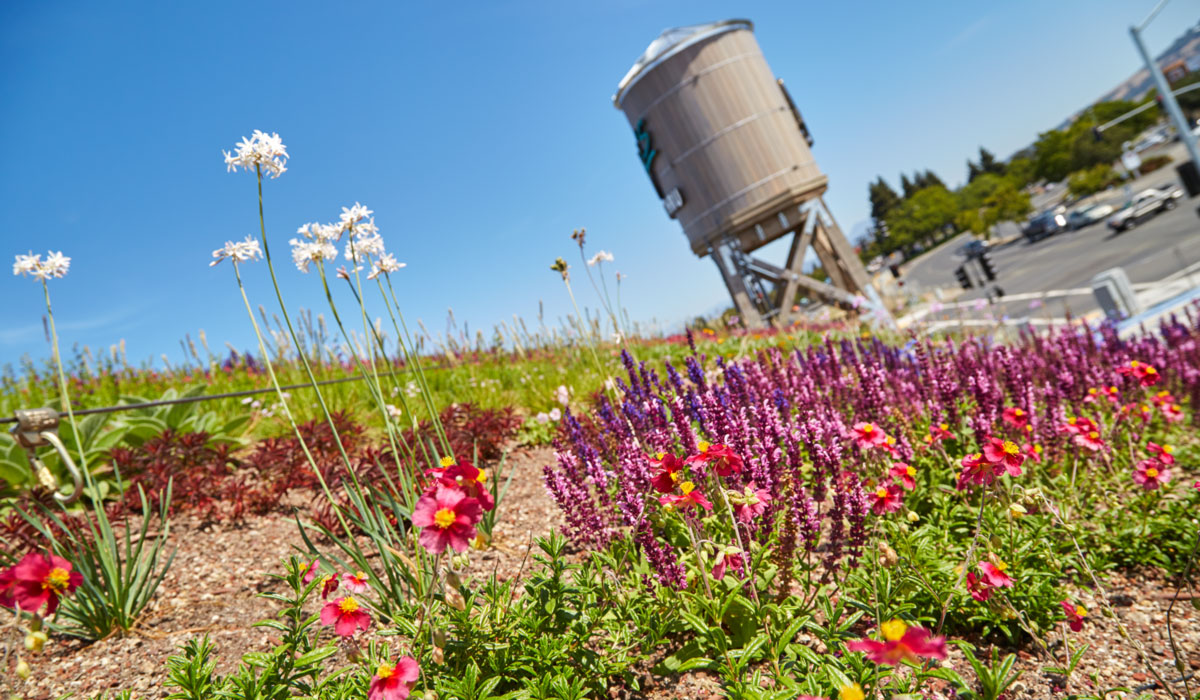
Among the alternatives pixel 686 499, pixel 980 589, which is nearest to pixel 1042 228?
pixel 980 589

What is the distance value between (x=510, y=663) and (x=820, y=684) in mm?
987

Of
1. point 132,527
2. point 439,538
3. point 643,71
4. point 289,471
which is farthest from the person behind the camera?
point 643,71

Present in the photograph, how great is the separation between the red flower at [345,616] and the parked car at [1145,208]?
43206 millimetres

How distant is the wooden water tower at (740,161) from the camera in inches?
631

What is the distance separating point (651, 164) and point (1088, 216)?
4208cm

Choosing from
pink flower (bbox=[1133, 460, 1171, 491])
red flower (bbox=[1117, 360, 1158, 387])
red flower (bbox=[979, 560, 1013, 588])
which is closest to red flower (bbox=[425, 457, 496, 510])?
red flower (bbox=[979, 560, 1013, 588])

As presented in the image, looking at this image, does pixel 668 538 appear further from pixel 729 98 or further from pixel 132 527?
pixel 729 98

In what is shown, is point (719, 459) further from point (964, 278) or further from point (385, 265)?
point (964, 278)

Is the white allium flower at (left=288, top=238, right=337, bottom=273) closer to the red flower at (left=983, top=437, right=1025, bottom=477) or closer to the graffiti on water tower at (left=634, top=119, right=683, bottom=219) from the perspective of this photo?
the red flower at (left=983, top=437, right=1025, bottom=477)

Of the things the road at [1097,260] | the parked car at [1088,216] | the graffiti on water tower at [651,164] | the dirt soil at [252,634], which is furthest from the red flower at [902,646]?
the parked car at [1088,216]

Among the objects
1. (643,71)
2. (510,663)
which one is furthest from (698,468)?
(643,71)

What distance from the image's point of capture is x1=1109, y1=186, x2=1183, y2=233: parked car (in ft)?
102

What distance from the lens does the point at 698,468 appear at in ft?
6.33

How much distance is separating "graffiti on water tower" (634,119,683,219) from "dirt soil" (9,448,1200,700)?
51.6ft
